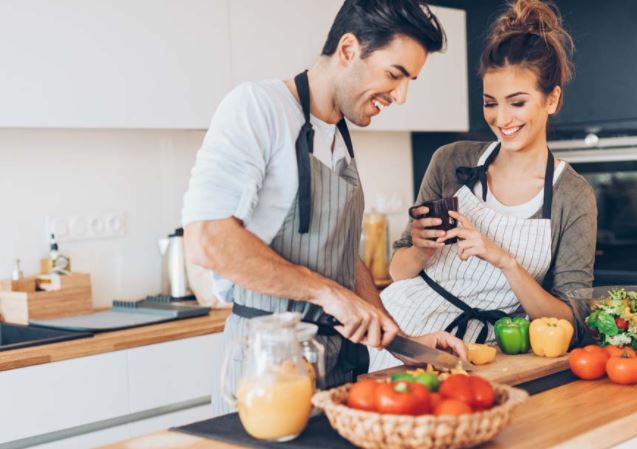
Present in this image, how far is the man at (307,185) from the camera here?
5.31 feet

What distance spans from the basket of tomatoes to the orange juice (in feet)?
0.10

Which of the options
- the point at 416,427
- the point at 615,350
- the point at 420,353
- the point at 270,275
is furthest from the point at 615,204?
the point at 416,427

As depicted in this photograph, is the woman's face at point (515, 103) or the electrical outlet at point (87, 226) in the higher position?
the woman's face at point (515, 103)

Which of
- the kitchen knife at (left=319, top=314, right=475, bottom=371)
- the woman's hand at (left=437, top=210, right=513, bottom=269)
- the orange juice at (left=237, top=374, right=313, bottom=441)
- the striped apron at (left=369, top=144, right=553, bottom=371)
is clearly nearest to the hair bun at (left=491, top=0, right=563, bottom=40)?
the striped apron at (left=369, top=144, right=553, bottom=371)

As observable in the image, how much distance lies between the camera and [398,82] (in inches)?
70.0

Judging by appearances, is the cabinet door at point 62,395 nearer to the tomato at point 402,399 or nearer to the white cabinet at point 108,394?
the white cabinet at point 108,394

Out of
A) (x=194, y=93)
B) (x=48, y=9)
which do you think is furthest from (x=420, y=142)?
(x=48, y=9)

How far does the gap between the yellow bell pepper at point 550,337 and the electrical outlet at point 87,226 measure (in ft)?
5.76

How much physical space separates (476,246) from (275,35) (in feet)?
4.87

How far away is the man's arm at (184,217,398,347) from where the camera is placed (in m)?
1.60

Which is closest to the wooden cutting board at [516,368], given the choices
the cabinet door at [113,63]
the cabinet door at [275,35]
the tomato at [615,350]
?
the tomato at [615,350]

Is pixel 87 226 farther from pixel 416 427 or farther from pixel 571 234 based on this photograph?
pixel 416 427

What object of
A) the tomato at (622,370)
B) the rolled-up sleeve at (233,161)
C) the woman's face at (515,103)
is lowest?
the tomato at (622,370)

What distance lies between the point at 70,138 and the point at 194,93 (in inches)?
18.8
